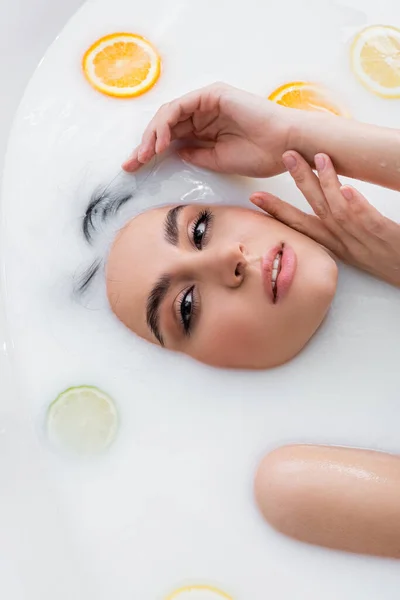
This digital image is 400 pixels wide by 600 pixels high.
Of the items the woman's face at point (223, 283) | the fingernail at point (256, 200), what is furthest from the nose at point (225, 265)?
the fingernail at point (256, 200)

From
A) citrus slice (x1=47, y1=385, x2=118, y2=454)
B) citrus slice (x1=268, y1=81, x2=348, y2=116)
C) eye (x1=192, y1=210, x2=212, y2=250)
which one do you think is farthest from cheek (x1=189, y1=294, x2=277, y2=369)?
citrus slice (x1=268, y1=81, x2=348, y2=116)

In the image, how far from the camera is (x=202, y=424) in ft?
5.61

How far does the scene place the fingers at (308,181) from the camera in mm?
1704

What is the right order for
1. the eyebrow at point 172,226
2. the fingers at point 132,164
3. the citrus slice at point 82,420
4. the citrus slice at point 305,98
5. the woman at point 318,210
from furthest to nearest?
the citrus slice at point 305,98
the fingers at point 132,164
the citrus slice at point 82,420
the eyebrow at point 172,226
the woman at point 318,210

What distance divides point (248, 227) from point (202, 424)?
1.46 feet

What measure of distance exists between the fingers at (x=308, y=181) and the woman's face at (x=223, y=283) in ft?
0.28

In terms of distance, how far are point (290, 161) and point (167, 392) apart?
579 mm

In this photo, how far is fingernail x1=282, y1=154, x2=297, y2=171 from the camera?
1.70m

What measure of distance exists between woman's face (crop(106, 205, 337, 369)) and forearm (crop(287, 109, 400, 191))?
0.64 ft

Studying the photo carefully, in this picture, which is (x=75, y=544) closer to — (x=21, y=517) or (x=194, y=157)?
(x=21, y=517)

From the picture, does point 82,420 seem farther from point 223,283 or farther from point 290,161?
point 290,161

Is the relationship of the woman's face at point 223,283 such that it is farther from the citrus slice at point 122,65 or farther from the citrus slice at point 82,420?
the citrus slice at point 122,65

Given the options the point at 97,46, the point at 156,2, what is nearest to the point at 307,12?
the point at 156,2

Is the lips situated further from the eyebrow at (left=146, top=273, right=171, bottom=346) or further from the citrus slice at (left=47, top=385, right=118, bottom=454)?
the citrus slice at (left=47, top=385, right=118, bottom=454)
